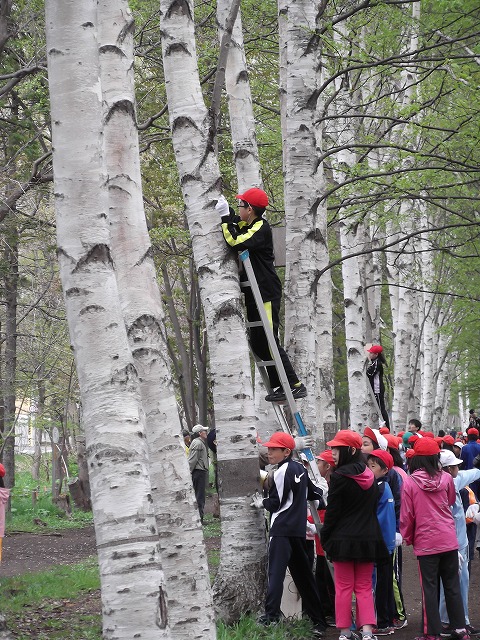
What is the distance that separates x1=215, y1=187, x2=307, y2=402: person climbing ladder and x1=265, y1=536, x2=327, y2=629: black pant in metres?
1.30

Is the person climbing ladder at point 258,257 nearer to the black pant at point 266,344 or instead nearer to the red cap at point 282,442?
the black pant at point 266,344

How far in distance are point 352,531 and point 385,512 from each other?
793 millimetres

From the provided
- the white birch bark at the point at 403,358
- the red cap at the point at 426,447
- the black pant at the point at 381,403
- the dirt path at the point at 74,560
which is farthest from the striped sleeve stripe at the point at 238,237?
the white birch bark at the point at 403,358

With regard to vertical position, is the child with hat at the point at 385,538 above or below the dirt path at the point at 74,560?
above

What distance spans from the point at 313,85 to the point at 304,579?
4.99m

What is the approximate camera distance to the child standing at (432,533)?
837 cm

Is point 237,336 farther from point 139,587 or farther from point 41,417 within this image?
point 41,417

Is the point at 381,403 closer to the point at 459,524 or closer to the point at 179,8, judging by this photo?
the point at 459,524

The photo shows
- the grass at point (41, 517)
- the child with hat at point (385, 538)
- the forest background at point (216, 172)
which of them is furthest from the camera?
the grass at point (41, 517)

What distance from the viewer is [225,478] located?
786cm

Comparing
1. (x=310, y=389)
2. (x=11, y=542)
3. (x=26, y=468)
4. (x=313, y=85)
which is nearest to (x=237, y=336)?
(x=310, y=389)

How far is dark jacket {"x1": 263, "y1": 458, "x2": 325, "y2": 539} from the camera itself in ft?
28.0

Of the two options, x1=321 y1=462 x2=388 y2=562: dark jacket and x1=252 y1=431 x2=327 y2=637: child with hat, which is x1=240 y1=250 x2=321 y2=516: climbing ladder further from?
x1=321 y1=462 x2=388 y2=562: dark jacket

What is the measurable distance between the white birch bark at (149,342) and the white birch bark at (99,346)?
4.43 feet
